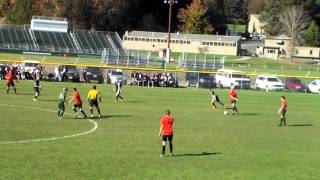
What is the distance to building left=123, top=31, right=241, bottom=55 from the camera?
122250mm

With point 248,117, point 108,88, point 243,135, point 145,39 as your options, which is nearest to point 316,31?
point 145,39

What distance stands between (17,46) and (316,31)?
6504cm

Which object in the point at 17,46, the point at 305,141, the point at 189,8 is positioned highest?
the point at 189,8

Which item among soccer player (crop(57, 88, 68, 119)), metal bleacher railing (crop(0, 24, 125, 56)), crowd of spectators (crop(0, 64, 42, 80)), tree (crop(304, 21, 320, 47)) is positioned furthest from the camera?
tree (crop(304, 21, 320, 47))

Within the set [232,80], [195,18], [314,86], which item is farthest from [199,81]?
[195,18]

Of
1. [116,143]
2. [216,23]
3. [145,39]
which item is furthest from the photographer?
[216,23]

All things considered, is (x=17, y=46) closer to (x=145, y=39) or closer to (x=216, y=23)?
(x=145, y=39)

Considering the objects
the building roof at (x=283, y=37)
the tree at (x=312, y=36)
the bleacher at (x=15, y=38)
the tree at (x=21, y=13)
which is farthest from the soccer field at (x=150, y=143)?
the building roof at (x=283, y=37)

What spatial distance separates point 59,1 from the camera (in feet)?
416

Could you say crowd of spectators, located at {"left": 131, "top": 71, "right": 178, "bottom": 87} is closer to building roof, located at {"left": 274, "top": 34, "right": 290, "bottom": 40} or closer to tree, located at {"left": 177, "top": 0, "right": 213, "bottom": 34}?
tree, located at {"left": 177, "top": 0, "right": 213, "bottom": 34}

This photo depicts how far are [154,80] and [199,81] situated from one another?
467 centimetres

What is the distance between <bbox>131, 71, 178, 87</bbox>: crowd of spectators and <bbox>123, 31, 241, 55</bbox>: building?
62648 mm

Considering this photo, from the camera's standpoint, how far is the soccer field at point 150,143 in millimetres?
19750

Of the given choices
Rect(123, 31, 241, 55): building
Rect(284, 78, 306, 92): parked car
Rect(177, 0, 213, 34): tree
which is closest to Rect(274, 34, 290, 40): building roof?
Rect(177, 0, 213, 34): tree
